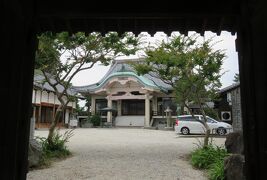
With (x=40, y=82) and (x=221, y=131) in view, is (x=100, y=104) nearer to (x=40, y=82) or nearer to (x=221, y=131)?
A: (x=221, y=131)

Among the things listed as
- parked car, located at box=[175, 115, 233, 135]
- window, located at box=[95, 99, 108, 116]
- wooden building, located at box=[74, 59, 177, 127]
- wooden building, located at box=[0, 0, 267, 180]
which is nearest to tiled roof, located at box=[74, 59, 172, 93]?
wooden building, located at box=[74, 59, 177, 127]

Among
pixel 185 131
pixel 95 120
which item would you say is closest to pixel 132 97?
pixel 95 120

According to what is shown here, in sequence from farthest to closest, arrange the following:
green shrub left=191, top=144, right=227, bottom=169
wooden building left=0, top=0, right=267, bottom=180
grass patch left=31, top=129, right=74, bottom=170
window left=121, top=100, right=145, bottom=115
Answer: window left=121, top=100, right=145, bottom=115 < grass patch left=31, top=129, right=74, bottom=170 < green shrub left=191, top=144, right=227, bottom=169 < wooden building left=0, top=0, right=267, bottom=180

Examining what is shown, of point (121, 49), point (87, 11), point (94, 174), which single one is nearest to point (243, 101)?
point (87, 11)

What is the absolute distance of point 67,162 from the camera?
844 centimetres

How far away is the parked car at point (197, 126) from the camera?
18438 millimetres

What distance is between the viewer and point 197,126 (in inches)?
749

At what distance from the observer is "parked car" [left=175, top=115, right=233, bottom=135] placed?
18.4 m

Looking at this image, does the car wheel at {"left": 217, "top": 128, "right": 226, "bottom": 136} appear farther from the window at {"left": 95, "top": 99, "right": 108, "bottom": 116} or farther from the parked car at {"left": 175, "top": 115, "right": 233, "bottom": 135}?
the window at {"left": 95, "top": 99, "right": 108, "bottom": 116}

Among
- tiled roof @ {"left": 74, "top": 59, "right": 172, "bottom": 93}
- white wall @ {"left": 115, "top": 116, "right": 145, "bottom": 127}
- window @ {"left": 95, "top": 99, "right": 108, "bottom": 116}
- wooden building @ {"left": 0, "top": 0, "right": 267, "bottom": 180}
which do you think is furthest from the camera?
window @ {"left": 95, "top": 99, "right": 108, "bottom": 116}

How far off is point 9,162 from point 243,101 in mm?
2575

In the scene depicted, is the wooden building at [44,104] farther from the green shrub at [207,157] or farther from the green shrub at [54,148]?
the green shrub at [207,157]

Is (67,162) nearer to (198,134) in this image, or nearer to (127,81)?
(198,134)

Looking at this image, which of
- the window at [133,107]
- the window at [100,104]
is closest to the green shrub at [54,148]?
the window at [133,107]
